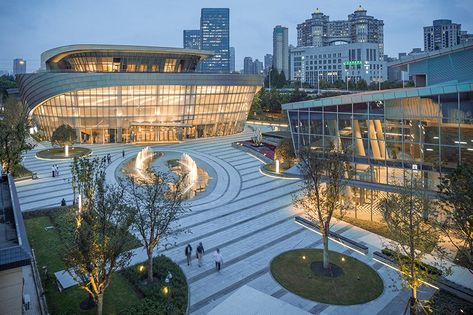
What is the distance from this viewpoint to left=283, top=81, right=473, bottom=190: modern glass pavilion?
83.9 feet

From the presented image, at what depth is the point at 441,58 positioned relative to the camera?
116 feet

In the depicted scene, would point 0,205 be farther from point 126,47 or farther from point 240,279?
point 126,47

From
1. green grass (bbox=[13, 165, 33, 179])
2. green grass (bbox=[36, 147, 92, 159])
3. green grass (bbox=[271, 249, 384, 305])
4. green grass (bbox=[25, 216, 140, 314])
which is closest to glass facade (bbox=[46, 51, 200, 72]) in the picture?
green grass (bbox=[36, 147, 92, 159])

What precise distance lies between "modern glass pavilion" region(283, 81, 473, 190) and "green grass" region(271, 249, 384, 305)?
7.45m

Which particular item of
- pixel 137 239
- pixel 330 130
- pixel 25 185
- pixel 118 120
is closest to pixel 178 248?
pixel 137 239

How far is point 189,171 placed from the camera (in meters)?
46.0

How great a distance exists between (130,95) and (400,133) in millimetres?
53632

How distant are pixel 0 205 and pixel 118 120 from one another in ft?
181

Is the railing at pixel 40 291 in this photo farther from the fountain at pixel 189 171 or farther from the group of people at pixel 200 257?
the fountain at pixel 189 171

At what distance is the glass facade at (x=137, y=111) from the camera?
6919 centimetres

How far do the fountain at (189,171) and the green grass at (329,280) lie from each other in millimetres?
19404

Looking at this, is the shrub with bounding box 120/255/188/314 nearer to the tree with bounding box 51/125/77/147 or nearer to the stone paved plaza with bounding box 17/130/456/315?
the stone paved plaza with bounding box 17/130/456/315

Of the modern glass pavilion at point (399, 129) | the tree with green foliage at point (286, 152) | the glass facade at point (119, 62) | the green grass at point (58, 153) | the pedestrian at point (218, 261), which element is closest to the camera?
the pedestrian at point (218, 261)

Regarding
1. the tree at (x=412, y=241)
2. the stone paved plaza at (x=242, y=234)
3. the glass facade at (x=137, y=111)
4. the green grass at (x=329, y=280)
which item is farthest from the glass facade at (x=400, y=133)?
the glass facade at (x=137, y=111)
